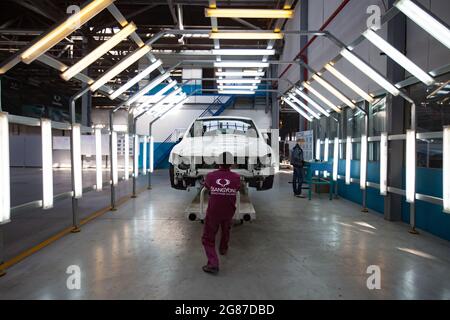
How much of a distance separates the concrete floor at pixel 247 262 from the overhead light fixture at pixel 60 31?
7.93 feet

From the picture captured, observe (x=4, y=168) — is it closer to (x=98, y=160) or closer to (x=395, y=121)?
(x=98, y=160)

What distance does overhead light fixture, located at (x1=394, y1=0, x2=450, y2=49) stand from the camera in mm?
3041

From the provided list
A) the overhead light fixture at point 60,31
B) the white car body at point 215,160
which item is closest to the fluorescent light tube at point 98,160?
the white car body at point 215,160

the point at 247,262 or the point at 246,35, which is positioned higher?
the point at 246,35

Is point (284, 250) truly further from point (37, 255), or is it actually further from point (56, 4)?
point (56, 4)

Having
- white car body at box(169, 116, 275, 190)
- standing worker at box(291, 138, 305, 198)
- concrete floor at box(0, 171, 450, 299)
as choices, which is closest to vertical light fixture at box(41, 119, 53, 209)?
concrete floor at box(0, 171, 450, 299)

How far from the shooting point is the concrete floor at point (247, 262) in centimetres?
263

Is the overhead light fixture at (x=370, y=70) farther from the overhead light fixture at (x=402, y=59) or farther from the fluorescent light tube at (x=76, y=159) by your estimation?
the fluorescent light tube at (x=76, y=159)

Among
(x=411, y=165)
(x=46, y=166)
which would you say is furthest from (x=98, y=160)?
(x=411, y=165)

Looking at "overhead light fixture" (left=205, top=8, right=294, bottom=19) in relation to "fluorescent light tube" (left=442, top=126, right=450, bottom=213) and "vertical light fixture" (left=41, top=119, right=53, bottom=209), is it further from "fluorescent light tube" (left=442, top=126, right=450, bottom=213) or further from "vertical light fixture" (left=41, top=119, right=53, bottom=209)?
"vertical light fixture" (left=41, top=119, right=53, bottom=209)

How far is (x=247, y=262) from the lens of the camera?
331 centimetres

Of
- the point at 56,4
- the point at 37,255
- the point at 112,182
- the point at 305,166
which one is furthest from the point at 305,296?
the point at 56,4

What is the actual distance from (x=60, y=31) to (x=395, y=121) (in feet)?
17.3

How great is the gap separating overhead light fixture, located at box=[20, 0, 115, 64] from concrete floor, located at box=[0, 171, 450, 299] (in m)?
2.42
